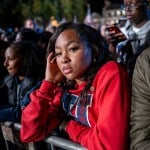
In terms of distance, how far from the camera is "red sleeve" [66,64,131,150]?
A: 2.22 meters

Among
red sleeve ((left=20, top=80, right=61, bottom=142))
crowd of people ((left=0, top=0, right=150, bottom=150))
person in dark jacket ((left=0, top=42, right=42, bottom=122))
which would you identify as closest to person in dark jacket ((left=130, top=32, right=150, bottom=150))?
crowd of people ((left=0, top=0, right=150, bottom=150))

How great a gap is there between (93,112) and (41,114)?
49 centimetres

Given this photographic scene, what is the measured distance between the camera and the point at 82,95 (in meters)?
2.59

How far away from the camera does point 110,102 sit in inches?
89.6

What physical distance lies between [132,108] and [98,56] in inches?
23.2

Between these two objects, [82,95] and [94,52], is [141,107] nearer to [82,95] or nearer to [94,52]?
[82,95]

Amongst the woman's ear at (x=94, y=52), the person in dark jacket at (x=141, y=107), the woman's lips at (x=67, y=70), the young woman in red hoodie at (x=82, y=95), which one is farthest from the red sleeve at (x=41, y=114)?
the person in dark jacket at (x=141, y=107)

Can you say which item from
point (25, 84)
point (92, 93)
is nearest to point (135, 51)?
point (25, 84)

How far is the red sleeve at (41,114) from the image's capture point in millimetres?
2820

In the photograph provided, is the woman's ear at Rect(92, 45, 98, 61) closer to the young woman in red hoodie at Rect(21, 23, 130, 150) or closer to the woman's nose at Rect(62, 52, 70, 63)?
the young woman in red hoodie at Rect(21, 23, 130, 150)

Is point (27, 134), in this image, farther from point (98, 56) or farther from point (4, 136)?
point (98, 56)

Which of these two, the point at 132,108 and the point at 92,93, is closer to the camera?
the point at 132,108

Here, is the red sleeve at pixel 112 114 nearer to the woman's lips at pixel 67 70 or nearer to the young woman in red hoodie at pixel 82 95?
the young woman in red hoodie at pixel 82 95

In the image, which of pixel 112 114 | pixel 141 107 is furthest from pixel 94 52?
pixel 141 107
